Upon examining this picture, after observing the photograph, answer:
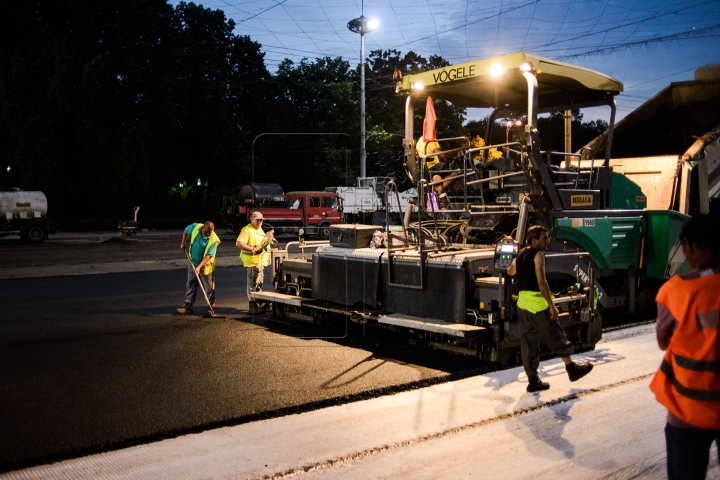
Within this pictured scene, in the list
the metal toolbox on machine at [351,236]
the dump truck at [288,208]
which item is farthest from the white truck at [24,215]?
the metal toolbox on machine at [351,236]

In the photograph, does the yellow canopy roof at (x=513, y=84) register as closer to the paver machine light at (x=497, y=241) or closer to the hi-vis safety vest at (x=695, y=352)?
the paver machine light at (x=497, y=241)

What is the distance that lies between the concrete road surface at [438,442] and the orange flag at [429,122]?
12.0 feet

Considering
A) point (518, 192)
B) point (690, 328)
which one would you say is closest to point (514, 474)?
point (690, 328)

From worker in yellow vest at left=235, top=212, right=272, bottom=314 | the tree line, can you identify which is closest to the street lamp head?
the tree line

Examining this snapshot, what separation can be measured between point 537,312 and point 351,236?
3.24 m

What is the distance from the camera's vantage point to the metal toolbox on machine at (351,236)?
881cm

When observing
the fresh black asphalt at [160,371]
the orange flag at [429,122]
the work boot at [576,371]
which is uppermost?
the orange flag at [429,122]

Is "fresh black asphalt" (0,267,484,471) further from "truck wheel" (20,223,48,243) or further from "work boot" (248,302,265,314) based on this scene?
"truck wheel" (20,223,48,243)

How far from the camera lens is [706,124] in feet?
37.5

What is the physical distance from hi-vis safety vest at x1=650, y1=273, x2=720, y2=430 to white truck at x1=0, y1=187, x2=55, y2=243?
29595 mm

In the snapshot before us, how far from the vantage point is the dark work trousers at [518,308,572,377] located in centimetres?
620

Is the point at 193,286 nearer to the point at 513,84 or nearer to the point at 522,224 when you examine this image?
the point at 522,224

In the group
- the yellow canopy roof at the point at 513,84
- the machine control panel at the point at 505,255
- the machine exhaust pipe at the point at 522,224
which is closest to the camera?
the machine control panel at the point at 505,255

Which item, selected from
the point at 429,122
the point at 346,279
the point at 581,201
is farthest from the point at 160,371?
the point at 581,201
